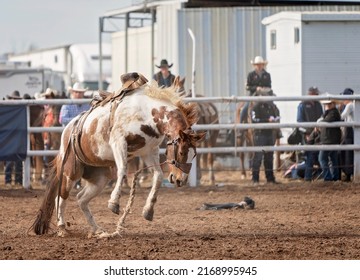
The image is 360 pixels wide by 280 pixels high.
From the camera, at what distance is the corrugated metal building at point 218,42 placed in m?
23.5

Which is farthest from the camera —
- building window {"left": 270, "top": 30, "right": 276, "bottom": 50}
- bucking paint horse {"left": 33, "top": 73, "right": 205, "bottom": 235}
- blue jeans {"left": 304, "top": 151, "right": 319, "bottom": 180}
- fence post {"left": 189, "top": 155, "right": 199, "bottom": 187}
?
building window {"left": 270, "top": 30, "right": 276, "bottom": 50}

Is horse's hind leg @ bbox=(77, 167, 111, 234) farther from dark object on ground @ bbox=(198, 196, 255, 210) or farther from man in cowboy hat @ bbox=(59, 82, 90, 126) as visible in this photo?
man in cowboy hat @ bbox=(59, 82, 90, 126)

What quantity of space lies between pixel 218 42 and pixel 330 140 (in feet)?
27.5

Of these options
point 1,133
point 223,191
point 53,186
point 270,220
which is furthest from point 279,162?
point 53,186

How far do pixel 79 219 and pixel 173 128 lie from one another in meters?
2.67

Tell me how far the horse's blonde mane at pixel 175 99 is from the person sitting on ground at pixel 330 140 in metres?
6.35

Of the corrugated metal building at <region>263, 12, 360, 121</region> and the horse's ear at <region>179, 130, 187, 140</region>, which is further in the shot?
the corrugated metal building at <region>263, 12, 360, 121</region>

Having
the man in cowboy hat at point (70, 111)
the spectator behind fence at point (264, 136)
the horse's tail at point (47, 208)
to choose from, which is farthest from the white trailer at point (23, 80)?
the horse's tail at point (47, 208)

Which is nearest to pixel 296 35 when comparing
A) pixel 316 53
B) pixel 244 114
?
pixel 316 53

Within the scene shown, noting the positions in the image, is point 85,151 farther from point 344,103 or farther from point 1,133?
point 344,103

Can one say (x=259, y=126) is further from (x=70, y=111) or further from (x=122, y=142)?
(x=122, y=142)

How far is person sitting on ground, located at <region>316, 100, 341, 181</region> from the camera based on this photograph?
15734 mm

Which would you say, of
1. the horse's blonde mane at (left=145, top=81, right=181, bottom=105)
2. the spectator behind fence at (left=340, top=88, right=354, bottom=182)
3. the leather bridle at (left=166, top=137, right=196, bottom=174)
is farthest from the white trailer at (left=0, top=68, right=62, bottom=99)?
the leather bridle at (left=166, top=137, right=196, bottom=174)

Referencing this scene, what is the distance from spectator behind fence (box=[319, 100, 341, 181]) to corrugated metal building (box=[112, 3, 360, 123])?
300 inches
